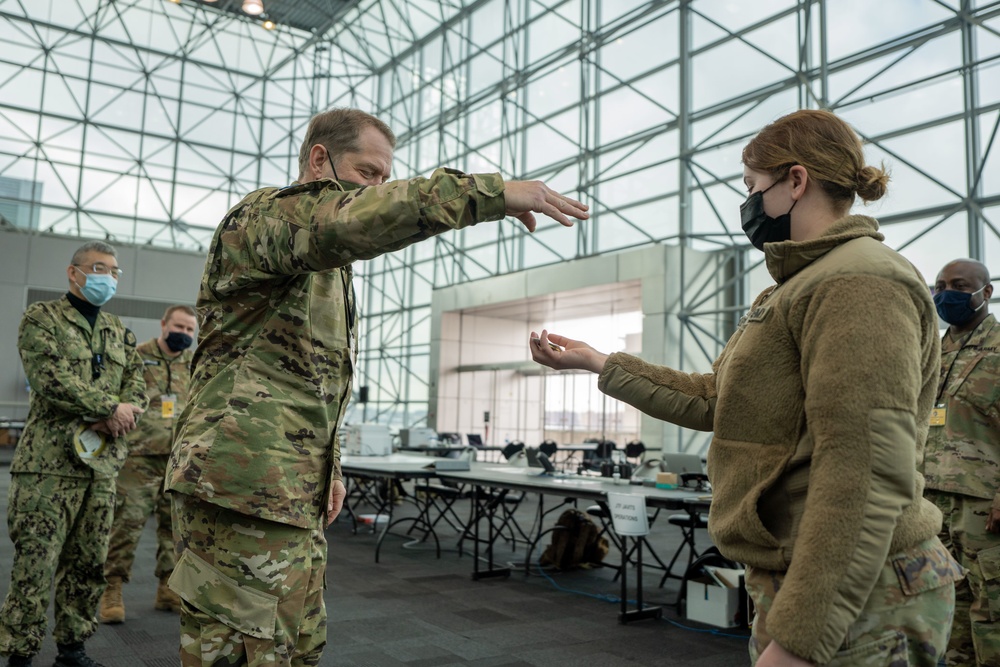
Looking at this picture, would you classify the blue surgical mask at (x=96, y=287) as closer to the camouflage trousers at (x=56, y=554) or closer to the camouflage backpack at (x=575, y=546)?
the camouflage trousers at (x=56, y=554)

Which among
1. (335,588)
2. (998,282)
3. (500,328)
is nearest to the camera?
(335,588)

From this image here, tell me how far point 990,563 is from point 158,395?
3905 mm

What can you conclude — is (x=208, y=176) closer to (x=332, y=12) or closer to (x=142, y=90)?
(x=142, y=90)

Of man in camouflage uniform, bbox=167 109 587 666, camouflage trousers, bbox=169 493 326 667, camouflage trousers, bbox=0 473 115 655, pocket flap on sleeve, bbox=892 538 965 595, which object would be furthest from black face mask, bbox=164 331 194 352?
pocket flap on sleeve, bbox=892 538 965 595

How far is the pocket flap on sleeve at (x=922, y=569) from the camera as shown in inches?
42.5

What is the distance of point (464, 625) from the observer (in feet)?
13.7

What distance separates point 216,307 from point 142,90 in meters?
20.2

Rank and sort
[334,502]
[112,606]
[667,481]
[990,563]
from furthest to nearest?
[667,481]
[112,606]
[990,563]
[334,502]

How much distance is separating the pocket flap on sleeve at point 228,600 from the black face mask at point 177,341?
3.13 m

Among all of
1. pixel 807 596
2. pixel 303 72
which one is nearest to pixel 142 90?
pixel 303 72

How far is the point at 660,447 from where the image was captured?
1169cm

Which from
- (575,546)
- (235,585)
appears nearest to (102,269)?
(235,585)

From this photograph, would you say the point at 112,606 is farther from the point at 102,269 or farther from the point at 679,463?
the point at 679,463

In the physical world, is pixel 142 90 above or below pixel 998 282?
above
